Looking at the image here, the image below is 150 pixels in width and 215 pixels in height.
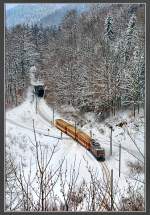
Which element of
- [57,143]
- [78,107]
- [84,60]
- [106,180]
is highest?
[84,60]

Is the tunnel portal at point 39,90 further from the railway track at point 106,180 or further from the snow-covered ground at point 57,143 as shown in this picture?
the railway track at point 106,180

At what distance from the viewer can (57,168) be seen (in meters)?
2.17

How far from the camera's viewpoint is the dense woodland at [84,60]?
2184 millimetres

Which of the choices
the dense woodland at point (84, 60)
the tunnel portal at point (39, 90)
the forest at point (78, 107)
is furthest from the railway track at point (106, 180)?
the tunnel portal at point (39, 90)

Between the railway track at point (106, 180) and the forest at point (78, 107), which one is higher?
the forest at point (78, 107)

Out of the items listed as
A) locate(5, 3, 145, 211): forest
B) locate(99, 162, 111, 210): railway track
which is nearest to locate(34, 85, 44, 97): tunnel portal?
locate(5, 3, 145, 211): forest

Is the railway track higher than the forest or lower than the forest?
lower

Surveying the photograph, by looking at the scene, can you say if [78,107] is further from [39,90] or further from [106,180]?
[106,180]

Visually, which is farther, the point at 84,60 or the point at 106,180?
the point at 84,60

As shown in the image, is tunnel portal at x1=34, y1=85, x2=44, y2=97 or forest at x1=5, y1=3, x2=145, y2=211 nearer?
forest at x1=5, y1=3, x2=145, y2=211

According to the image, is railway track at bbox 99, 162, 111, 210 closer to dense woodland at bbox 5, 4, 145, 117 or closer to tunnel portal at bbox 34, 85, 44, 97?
dense woodland at bbox 5, 4, 145, 117

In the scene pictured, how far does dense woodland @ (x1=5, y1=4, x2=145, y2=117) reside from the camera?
7.16 ft

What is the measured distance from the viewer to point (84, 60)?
2.30m

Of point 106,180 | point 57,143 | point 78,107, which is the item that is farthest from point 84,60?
point 106,180
